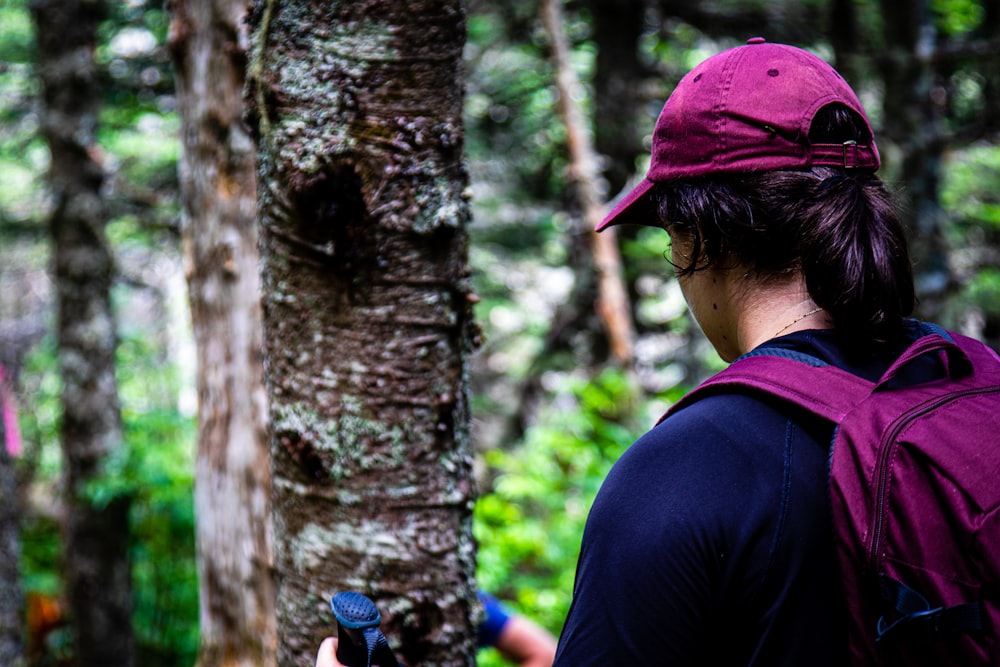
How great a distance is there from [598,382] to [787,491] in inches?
217

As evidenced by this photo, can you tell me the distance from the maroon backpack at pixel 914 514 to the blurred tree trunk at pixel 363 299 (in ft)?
2.83

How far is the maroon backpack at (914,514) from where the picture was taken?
97cm

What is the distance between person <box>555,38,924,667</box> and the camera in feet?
3.57

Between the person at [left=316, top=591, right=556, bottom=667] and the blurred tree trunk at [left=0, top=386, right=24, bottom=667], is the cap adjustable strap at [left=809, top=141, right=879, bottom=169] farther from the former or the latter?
the blurred tree trunk at [left=0, top=386, right=24, bottom=667]

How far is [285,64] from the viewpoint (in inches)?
66.8

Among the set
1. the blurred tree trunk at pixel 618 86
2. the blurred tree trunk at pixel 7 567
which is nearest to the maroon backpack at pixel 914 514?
the blurred tree trunk at pixel 7 567

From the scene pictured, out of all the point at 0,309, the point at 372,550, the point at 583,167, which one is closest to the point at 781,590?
the point at 372,550

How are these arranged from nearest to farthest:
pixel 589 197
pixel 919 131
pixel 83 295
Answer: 1. pixel 919 131
2. pixel 83 295
3. pixel 589 197

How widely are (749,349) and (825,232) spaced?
0.75 ft

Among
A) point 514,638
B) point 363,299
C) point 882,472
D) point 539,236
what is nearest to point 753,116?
A: point 882,472

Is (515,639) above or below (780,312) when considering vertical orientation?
below

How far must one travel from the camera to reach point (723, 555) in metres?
1.08

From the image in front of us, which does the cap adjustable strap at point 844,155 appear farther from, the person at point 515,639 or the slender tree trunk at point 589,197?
the slender tree trunk at point 589,197

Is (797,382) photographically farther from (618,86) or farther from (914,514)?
(618,86)
